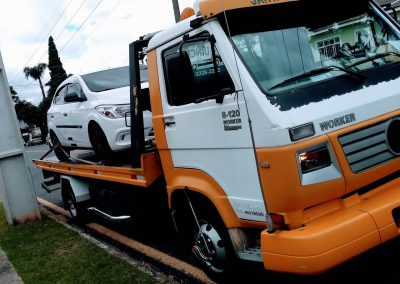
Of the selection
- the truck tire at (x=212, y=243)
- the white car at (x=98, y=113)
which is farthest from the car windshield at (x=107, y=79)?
the truck tire at (x=212, y=243)

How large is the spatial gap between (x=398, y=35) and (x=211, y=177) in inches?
84.0

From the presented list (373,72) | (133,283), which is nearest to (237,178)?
(373,72)

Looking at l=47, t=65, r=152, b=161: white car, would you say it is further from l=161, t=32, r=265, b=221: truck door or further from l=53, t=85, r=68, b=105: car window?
l=161, t=32, r=265, b=221: truck door

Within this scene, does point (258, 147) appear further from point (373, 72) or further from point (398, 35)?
point (398, 35)

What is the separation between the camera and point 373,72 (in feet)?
12.2

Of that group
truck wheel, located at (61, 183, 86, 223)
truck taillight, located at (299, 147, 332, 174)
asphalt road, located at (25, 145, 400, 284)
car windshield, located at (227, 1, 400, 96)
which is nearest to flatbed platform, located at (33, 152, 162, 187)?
truck wheel, located at (61, 183, 86, 223)

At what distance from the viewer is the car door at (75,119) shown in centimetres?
720

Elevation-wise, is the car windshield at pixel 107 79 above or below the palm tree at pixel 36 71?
below

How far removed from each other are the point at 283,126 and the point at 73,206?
597 centimetres

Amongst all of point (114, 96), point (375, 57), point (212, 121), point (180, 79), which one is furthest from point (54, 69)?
point (375, 57)

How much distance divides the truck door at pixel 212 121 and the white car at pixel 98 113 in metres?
1.29

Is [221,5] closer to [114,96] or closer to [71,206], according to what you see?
[114,96]

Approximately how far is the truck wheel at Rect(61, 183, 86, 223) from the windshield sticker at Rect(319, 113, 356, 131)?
18.5ft

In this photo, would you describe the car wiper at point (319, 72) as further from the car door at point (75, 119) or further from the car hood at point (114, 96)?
the car door at point (75, 119)
